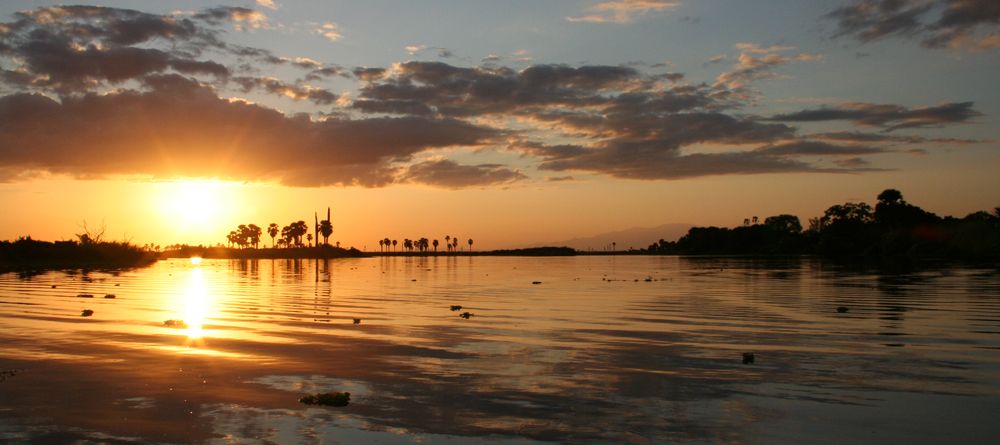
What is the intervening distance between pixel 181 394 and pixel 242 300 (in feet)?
94.5

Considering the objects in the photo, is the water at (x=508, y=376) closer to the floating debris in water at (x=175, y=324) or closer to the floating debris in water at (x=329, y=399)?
the floating debris in water at (x=329, y=399)

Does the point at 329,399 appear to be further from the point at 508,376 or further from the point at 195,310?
the point at 195,310

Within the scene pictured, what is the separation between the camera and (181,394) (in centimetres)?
1452

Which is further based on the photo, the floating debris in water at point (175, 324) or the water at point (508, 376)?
the floating debris in water at point (175, 324)

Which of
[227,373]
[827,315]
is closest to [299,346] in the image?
[227,373]

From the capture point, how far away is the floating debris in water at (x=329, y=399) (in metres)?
13.6

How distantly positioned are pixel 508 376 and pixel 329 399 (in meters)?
4.59

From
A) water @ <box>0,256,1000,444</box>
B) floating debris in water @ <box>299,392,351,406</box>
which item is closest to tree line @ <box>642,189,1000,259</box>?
water @ <box>0,256,1000,444</box>

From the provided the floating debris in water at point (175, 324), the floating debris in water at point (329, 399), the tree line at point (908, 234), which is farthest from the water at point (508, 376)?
the tree line at point (908, 234)

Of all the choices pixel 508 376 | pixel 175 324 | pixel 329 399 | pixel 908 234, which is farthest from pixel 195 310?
pixel 908 234

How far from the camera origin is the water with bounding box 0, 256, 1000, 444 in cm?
1188

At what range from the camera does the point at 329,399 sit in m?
13.7

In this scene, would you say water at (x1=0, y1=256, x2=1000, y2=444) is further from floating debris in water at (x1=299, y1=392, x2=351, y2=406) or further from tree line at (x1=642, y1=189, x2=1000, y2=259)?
tree line at (x1=642, y1=189, x2=1000, y2=259)

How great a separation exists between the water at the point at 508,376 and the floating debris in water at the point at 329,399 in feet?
0.68
